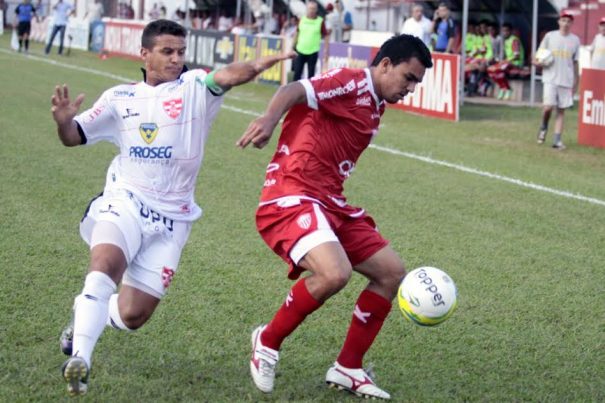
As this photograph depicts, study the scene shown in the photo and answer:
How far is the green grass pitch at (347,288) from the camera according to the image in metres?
5.46

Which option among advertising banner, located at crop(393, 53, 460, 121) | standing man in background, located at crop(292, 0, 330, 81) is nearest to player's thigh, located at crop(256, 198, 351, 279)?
advertising banner, located at crop(393, 53, 460, 121)

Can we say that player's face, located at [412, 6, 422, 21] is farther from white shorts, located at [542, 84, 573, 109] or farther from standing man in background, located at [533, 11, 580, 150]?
white shorts, located at [542, 84, 573, 109]

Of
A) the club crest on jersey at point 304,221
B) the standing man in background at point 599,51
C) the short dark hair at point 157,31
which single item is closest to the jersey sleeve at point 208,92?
the short dark hair at point 157,31

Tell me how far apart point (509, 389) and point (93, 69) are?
25.6 m

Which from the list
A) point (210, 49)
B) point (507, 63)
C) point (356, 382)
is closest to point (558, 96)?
point (507, 63)

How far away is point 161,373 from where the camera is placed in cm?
544

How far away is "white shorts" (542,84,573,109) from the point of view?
15.9 meters

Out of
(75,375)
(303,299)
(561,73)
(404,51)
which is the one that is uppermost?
(561,73)

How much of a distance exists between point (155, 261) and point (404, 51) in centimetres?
167

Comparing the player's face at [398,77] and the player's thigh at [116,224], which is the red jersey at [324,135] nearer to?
the player's face at [398,77]

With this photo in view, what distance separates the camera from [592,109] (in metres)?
16.1

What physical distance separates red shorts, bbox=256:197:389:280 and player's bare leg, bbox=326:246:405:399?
0.07 m

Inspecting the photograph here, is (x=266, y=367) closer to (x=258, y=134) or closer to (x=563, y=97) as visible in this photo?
(x=258, y=134)

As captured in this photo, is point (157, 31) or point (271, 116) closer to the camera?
point (271, 116)
